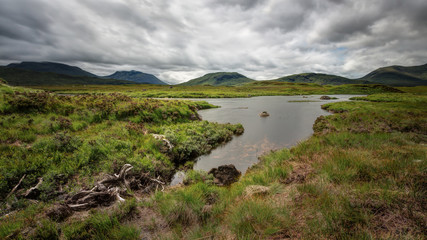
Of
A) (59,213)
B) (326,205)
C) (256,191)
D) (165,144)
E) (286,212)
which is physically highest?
(326,205)

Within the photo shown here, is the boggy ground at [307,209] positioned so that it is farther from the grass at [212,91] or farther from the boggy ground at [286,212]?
the grass at [212,91]

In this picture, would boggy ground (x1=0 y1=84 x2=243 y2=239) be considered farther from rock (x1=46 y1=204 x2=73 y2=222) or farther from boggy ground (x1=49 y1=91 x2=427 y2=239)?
boggy ground (x1=49 y1=91 x2=427 y2=239)

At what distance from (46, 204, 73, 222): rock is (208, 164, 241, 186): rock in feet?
18.8

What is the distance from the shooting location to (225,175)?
911cm

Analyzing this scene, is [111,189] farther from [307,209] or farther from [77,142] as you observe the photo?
[307,209]

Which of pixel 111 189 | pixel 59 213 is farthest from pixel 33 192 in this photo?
pixel 111 189

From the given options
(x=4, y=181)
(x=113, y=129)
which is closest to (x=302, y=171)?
(x=4, y=181)

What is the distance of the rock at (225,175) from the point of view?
8.70m

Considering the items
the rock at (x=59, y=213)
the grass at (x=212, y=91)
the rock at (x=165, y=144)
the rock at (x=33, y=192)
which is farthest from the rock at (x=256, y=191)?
the grass at (x=212, y=91)

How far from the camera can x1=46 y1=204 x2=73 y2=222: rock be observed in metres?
4.86

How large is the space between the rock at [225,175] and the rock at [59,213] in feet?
18.8

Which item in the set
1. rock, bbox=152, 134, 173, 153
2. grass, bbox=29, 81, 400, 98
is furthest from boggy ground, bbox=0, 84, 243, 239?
grass, bbox=29, 81, 400, 98

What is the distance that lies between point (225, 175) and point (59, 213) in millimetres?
6662

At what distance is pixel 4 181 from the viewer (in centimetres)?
604
